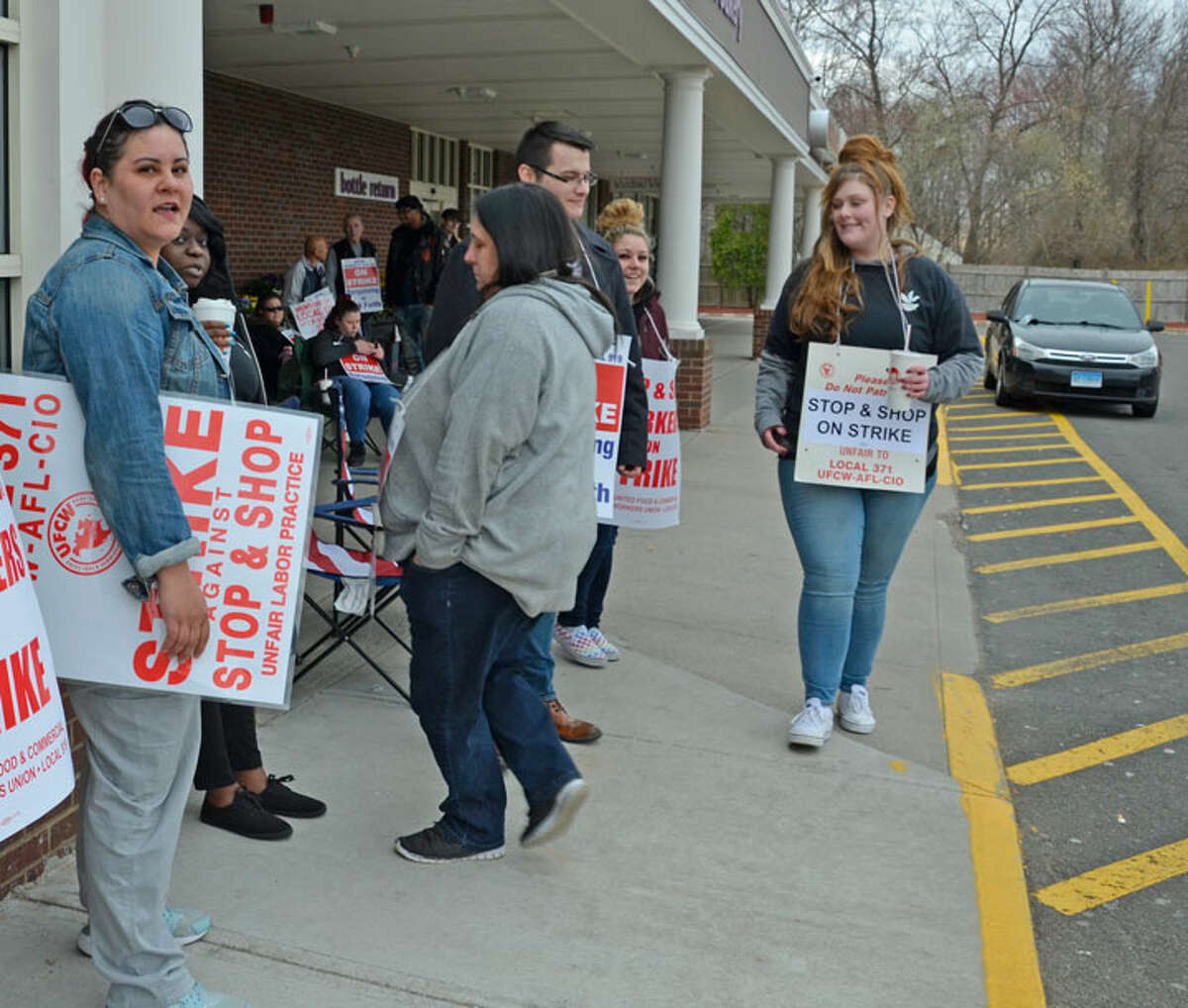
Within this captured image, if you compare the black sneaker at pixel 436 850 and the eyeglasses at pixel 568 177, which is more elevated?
the eyeglasses at pixel 568 177

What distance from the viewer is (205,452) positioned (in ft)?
8.52

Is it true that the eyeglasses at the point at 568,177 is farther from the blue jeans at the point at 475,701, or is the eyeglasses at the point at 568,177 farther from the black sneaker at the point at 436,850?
the black sneaker at the point at 436,850

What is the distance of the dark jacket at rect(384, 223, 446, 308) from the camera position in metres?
13.9

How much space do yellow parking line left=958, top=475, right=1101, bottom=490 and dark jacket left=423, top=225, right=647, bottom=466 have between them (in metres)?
6.96

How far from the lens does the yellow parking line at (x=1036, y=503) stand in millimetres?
10097

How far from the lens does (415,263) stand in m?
13.9

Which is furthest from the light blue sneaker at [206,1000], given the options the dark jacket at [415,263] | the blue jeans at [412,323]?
the dark jacket at [415,263]

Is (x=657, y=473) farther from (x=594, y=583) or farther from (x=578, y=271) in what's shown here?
(x=578, y=271)

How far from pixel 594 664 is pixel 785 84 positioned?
1410 centimetres

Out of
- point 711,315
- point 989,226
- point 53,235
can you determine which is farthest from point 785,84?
point 989,226

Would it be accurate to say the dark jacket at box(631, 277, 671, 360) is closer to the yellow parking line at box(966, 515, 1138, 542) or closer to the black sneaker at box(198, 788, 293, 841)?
the black sneaker at box(198, 788, 293, 841)

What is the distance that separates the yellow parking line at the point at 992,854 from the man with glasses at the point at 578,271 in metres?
1.32

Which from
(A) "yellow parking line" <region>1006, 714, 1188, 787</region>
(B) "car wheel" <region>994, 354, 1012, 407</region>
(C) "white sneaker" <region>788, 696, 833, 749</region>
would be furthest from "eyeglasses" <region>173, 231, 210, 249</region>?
(B) "car wheel" <region>994, 354, 1012, 407</region>

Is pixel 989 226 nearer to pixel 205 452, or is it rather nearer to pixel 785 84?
pixel 785 84
